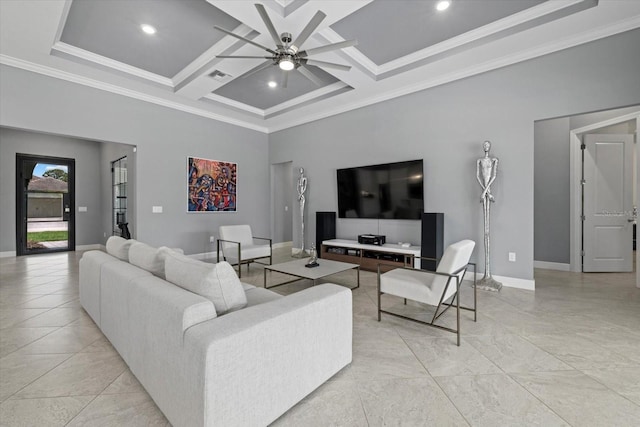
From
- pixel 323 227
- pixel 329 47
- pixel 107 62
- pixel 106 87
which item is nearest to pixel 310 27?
pixel 329 47

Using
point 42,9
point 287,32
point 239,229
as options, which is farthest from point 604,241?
point 42,9

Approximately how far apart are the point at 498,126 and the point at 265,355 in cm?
425

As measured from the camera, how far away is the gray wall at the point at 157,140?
13.2 feet

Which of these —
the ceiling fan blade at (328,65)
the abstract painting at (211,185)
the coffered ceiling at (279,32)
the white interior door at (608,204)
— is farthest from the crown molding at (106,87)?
the white interior door at (608,204)

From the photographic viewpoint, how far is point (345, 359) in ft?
6.22

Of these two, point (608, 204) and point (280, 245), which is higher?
point (608, 204)


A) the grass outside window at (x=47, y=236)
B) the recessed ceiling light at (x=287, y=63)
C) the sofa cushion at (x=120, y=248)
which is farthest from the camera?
the grass outside window at (x=47, y=236)

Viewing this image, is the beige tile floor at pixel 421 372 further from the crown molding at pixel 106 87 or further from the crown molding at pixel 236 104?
the crown molding at pixel 236 104

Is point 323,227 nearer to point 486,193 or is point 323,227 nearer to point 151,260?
point 486,193

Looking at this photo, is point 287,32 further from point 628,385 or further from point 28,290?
point 28,290

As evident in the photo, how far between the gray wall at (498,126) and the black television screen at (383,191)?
175 millimetres

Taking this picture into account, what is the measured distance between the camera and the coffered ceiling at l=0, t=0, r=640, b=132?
2947 millimetres

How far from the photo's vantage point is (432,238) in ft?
13.3

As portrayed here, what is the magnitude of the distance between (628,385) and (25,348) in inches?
168
